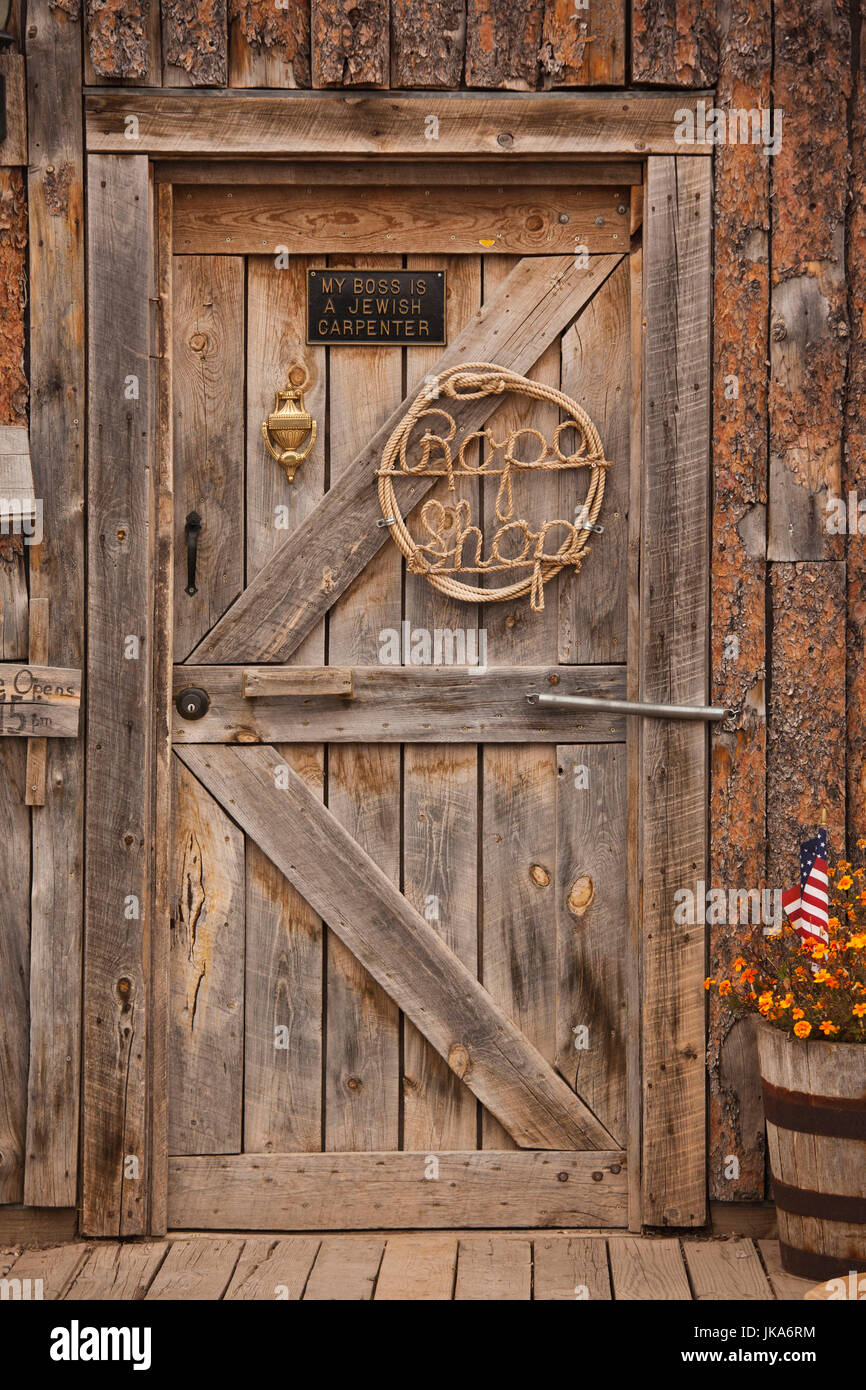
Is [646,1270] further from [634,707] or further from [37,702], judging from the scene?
[37,702]

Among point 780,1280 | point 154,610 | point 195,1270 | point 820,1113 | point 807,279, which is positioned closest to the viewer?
point 820,1113

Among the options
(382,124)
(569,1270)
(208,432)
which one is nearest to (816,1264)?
(569,1270)

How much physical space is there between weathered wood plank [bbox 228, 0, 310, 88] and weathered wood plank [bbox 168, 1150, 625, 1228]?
284cm

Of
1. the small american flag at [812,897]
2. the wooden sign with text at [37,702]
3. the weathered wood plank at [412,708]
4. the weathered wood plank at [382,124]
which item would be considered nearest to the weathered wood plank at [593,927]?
the weathered wood plank at [412,708]

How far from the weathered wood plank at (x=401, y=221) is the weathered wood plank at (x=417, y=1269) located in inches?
104

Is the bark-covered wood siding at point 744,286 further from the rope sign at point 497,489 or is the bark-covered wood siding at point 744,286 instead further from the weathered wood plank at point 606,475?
the rope sign at point 497,489

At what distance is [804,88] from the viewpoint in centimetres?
330

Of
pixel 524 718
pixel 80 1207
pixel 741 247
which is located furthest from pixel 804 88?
pixel 80 1207

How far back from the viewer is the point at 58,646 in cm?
337

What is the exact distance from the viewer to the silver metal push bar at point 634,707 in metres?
3.34

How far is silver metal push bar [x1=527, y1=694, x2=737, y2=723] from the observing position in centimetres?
334

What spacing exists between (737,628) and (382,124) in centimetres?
160

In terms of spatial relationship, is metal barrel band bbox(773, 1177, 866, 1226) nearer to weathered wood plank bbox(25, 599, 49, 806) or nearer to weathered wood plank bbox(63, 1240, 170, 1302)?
weathered wood plank bbox(63, 1240, 170, 1302)

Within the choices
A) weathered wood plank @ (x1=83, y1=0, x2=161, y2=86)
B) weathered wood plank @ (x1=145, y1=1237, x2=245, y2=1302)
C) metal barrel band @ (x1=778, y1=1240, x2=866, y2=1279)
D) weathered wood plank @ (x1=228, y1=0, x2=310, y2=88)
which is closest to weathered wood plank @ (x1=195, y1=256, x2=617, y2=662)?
weathered wood plank @ (x1=228, y1=0, x2=310, y2=88)
